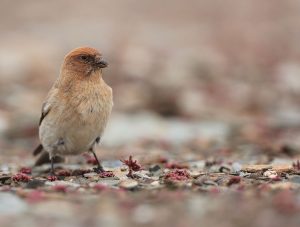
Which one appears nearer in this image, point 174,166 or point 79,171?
point 79,171

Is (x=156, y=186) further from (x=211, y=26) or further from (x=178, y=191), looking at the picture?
(x=211, y=26)

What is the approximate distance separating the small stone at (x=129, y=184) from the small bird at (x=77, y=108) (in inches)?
53.9

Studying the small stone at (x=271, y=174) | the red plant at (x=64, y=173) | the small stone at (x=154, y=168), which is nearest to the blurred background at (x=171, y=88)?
the small stone at (x=154, y=168)

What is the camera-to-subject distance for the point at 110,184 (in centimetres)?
788

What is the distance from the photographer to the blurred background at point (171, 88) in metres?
6.51

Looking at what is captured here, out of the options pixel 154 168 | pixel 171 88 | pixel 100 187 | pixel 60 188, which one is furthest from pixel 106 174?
pixel 171 88

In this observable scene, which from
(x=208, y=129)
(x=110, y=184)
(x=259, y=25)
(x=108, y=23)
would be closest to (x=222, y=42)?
(x=259, y=25)

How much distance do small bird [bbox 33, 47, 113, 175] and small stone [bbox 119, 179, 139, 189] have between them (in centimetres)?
137

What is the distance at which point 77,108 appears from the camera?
9.07 m

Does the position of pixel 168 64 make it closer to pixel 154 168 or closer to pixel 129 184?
pixel 154 168

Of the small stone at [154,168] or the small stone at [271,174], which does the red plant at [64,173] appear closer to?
the small stone at [154,168]

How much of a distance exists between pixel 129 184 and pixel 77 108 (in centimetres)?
169

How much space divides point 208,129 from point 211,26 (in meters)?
15.2

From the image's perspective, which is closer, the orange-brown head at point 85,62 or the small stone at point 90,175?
the small stone at point 90,175
